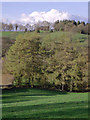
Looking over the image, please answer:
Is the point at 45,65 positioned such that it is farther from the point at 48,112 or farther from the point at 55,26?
the point at 48,112

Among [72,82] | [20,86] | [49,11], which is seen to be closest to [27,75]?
[20,86]

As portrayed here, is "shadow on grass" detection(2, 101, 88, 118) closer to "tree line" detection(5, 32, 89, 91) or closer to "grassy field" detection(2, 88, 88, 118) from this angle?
"grassy field" detection(2, 88, 88, 118)

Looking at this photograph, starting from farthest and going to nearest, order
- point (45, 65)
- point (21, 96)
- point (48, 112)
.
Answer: point (45, 65)
point (21, 96)
point (48, 112)

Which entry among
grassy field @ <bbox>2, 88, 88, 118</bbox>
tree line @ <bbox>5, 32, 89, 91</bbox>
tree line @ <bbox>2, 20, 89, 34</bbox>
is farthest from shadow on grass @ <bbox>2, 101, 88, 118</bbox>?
tree line @ <bbox>2, 20, 89, 34</bbox>

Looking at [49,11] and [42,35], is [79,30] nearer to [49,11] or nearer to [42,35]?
[42,35]

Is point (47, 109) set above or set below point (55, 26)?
below

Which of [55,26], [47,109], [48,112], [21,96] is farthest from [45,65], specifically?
[48,112]

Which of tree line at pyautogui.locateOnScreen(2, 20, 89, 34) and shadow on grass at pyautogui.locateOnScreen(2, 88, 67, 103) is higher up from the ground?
tree line at pyautogui.locateOnScreen(2, 20, 89, 34)

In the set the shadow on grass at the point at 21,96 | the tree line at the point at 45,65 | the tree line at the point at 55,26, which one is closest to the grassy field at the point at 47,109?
the shadow on grass at the point at 21,96

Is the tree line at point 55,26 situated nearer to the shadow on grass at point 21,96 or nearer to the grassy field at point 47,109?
the shadow on grass at point 21,96

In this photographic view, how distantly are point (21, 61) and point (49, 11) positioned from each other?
7.62 metres

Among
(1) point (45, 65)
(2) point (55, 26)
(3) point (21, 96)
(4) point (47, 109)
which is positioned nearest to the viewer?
(4) point (47, 109)

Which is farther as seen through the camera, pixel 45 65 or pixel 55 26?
pixel 55 26

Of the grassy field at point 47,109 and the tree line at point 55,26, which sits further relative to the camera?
the tree line at point 55,26
